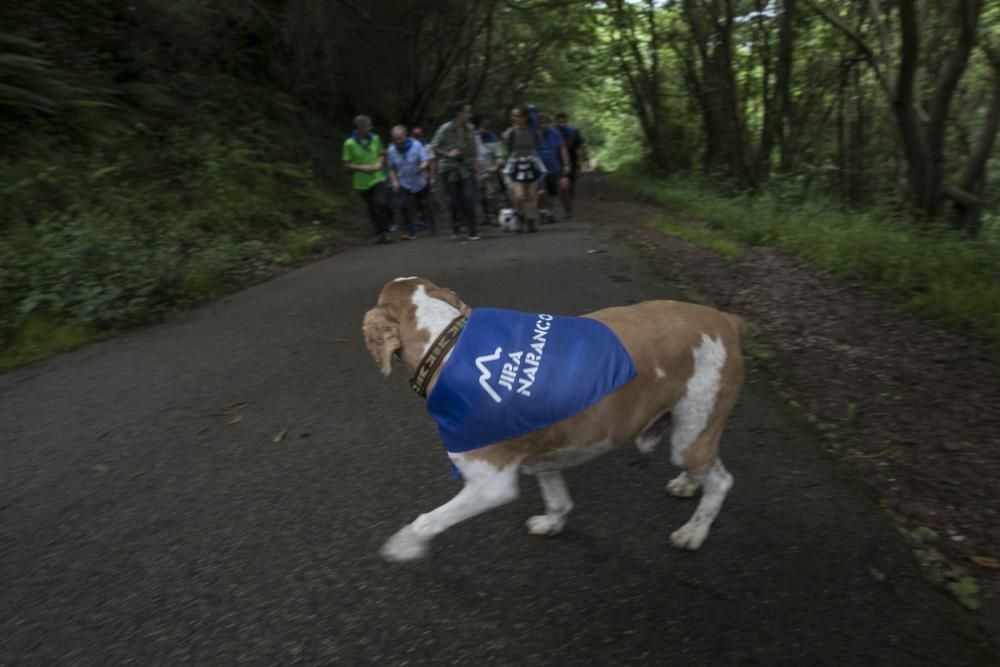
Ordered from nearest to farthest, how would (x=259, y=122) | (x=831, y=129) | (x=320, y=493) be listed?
(x=320, y=493), (x=259, y=122), (x=831, y=129)

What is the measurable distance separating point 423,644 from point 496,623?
313mm

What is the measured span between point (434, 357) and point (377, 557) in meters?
1.15

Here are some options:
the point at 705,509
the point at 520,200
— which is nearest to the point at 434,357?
the point at 705,509

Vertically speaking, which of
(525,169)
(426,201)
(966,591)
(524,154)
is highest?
(524,154)

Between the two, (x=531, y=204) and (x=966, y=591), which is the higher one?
(x=531, y=204)

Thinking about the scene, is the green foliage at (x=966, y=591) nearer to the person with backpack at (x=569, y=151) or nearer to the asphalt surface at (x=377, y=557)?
the asphalt surface at (x=377, y=557)

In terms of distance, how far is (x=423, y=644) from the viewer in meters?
2.54

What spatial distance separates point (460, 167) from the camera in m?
11.4

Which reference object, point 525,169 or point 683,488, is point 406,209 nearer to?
point 525,169

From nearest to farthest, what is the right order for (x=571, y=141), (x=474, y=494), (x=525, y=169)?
(x=474, y=494)
(x=525, y=169)
(x=571, y=141)

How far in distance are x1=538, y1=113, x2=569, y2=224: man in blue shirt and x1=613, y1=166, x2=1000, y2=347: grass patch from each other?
11.0ft

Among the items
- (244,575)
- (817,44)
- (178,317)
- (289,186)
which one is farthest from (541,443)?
(817,44)

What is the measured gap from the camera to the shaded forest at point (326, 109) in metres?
8.22

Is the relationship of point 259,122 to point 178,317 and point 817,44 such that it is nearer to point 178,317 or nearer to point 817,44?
point 178,317
